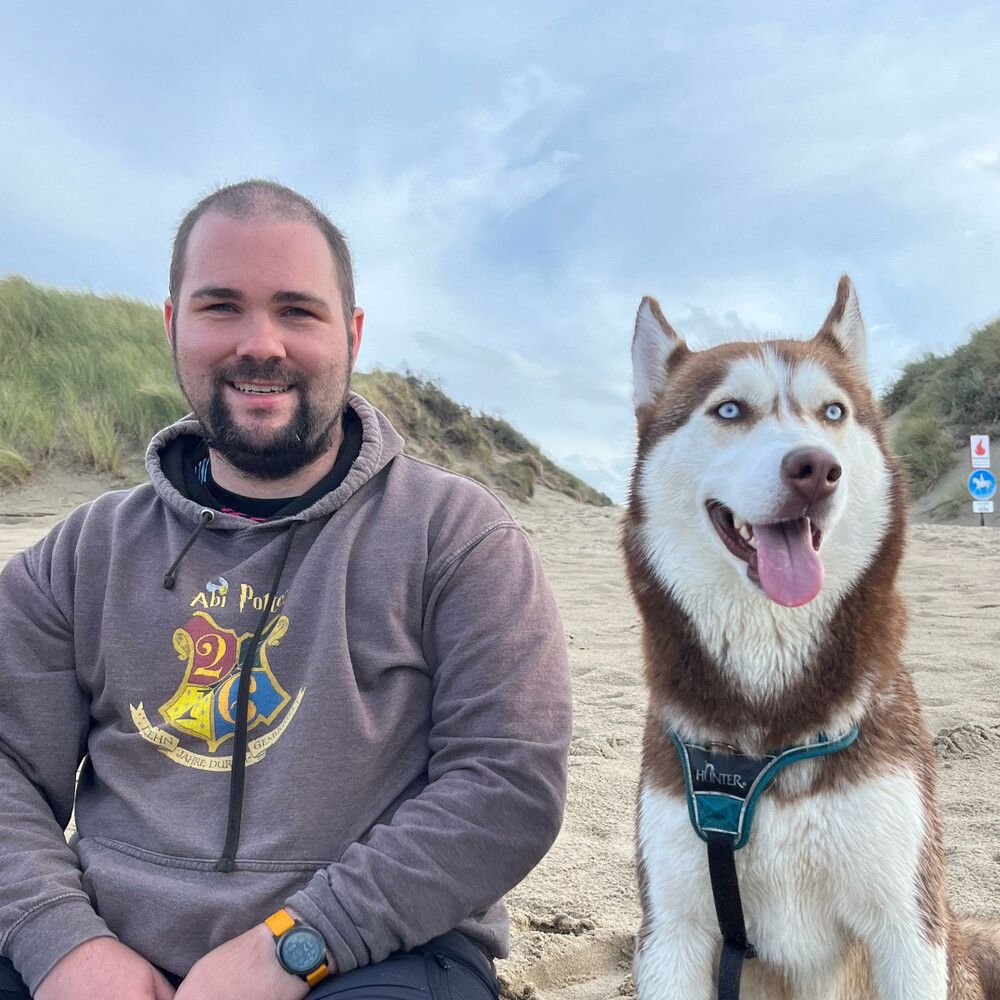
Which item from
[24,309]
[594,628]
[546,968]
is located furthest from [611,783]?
[24,309]

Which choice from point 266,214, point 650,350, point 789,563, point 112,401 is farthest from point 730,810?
point 112,401

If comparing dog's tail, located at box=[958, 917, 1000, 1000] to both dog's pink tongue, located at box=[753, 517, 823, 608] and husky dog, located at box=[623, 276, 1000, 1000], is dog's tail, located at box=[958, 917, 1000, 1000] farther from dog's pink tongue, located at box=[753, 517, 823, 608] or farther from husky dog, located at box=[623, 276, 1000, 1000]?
dog's pink tongue, located at box=[753, 517, 823, 608]

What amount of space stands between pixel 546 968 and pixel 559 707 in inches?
38.6

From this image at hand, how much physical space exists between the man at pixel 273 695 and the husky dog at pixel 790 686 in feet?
0.96

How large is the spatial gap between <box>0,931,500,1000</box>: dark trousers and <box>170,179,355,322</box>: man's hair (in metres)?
1.44

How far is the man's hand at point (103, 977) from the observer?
5.67 feet

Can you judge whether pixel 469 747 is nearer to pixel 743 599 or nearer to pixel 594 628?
pixel 743 599

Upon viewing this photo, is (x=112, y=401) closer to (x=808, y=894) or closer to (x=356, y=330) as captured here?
(x=356, y=330)

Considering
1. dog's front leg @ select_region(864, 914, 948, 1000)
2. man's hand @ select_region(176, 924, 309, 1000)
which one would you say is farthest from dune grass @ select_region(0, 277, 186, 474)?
dog's front leg @ select_region(864, 914, 948, 1000)

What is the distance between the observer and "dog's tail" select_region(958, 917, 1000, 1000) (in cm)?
208

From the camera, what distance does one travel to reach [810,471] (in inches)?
65.0

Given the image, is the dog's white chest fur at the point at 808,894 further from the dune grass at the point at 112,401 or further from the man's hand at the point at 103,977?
the dune grass at the point at 112,401

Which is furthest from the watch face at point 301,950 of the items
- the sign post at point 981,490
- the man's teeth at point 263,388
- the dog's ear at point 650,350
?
the sign post at point 981,490

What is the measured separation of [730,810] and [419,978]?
651 millimetres
